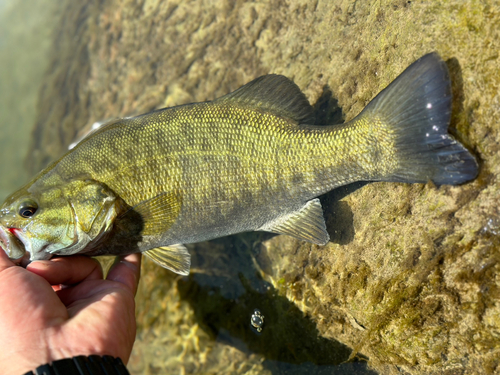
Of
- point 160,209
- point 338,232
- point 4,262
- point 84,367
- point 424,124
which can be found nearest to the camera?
point 84,367

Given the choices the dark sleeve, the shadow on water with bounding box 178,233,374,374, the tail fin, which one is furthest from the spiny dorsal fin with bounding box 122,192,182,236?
the tail fin

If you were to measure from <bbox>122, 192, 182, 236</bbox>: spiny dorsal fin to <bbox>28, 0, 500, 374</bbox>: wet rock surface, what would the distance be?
112cm

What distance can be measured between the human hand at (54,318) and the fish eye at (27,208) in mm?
320

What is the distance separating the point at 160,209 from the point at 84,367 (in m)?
1.12

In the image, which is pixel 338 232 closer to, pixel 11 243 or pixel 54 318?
pixel 54 318

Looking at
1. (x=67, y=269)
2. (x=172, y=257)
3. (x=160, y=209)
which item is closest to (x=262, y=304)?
(x=172, y=257)

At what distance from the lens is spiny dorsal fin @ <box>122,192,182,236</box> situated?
8.48 feet

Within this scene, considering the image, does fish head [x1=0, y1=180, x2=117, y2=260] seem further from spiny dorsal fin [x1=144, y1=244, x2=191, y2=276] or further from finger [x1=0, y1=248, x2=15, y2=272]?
spiny dorsal fin [x1=144, y1=244, x2=191, y2=276]

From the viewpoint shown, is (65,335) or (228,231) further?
(228,231)

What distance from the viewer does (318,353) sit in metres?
2.93

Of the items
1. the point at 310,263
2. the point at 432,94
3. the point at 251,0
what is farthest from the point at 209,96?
the point at 432,94

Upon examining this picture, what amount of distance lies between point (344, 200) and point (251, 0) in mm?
2584

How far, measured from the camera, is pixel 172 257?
2.87m

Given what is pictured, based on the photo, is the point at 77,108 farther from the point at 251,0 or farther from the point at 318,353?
the point at 318,353
